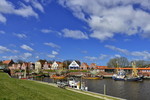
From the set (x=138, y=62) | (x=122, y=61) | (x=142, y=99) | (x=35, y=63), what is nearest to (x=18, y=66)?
(x=35, y=63)

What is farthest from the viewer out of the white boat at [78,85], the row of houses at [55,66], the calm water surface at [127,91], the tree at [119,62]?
the row of houses at [55,66]

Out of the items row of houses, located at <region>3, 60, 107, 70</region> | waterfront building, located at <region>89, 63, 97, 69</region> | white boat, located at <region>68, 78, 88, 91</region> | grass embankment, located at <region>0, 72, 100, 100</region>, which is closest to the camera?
grass embankment, located at <region>0, 72, 100, 100</region>

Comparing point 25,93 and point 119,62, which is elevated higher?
point 119,62

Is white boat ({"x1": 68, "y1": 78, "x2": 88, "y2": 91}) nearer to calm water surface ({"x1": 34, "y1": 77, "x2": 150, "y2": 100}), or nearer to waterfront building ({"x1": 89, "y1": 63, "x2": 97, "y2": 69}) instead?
calm water surface ({"x1": 34, "y1": 77, "x2": 150, "y2": 100})

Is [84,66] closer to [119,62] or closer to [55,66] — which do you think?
[55,66]

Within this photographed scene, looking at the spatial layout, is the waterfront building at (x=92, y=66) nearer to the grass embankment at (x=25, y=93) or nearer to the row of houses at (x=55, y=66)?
the row of houses at (x=55, y=66)

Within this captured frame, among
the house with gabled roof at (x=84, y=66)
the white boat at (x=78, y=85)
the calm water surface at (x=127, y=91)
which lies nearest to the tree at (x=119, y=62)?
the house with gabled roof at (x=84, y=66)

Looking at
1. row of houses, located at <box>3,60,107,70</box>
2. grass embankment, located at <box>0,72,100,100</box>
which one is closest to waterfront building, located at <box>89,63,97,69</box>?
row of houses, located at <box>3,60,107,70</box>

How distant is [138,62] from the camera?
166 m

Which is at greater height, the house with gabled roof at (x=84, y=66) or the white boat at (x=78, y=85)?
the house with gabled roof at (x=84, y=66)

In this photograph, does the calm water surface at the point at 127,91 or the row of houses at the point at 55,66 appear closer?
the calm water surface at the point at 127,91

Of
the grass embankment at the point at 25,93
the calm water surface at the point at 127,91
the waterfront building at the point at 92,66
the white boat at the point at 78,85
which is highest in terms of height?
the waterfront building at the point at 92,66

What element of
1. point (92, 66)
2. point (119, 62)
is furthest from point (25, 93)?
point (92, 66)

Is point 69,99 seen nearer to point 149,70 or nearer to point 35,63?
point 149,70
